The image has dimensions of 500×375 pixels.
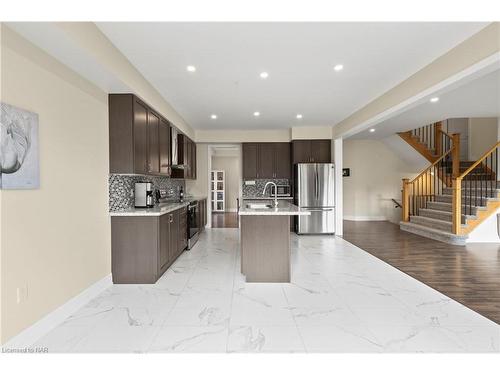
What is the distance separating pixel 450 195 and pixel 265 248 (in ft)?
20.1

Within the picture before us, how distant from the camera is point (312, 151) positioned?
6.88m

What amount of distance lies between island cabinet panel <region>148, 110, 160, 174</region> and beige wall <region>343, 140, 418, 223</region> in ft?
22.6

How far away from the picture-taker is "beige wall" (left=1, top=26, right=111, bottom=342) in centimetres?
201

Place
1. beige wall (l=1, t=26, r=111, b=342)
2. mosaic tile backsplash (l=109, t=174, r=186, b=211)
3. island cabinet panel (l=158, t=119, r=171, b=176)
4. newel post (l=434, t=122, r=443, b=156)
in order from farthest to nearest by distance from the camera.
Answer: newel post (l=434, t=122, r=443, b=156)
island cabinet panel (l=158, t=119, r=171, b=176)
mosaic tile backsplash (l=109, t=174, r=186, b=211)
beige wall (l=1, t=26, r=111, b=342)

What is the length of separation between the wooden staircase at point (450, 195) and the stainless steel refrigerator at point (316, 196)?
224 centimetres

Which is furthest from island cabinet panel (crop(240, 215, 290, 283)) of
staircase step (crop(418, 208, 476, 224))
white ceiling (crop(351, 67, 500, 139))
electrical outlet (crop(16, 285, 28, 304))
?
staircase step (crop(418, 208, 476, 224))

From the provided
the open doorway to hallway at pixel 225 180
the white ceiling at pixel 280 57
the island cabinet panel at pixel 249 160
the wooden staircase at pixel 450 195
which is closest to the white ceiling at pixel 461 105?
the white ceiling at pixel 280 57

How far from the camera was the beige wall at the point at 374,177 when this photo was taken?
357 inches

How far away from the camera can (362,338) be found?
2.19 m

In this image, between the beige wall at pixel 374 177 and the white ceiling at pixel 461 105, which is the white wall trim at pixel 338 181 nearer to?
the white ceiling at pixel 461 105

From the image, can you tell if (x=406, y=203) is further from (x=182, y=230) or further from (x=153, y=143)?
(x=153, y=143)

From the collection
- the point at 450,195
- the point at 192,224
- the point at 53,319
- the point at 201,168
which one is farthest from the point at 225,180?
the point at 53,319

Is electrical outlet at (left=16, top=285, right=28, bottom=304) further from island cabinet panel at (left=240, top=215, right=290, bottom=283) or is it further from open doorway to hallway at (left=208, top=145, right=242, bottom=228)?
open doorway to hallway at (left=208, top=145, right=242, bottom=228)
